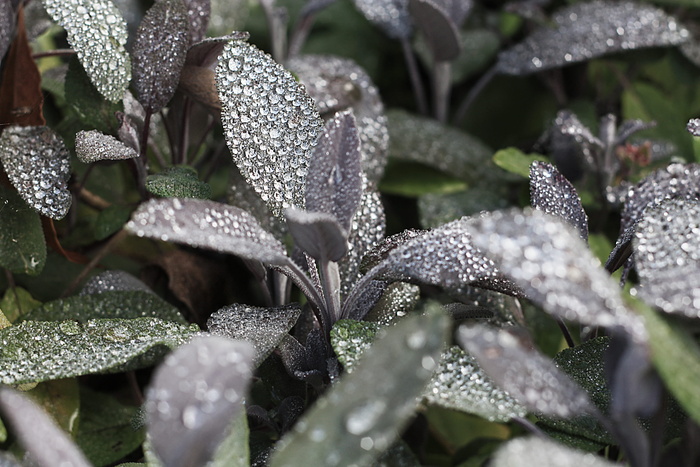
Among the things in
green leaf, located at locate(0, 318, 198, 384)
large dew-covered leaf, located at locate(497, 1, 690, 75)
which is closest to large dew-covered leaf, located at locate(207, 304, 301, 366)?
green leaf, located at locate(0, 318, 198, 384)

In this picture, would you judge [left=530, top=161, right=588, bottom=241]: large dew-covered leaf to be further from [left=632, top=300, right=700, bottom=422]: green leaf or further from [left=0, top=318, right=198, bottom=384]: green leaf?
[left=0, top=318, right=198, bottom=384]: green leaf

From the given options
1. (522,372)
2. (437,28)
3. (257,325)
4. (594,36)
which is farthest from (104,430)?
(594,36)

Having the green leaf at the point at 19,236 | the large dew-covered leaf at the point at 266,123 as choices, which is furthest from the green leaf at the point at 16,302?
the large dew-covered leaf at the point at 266,123

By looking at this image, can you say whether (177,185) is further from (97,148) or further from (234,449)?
(234,449)

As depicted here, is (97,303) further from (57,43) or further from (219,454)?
(57,43)

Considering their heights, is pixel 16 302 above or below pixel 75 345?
below

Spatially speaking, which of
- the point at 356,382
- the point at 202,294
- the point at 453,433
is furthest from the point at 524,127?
the point at 356,382

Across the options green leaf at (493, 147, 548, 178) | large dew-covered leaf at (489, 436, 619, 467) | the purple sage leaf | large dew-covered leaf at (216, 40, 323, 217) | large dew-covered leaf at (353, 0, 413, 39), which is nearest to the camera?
large dew-covered leaf at (489, 436, 619, 467)

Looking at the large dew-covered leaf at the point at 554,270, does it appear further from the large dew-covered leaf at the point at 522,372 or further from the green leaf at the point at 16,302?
the green leaf at the point at 16,302
